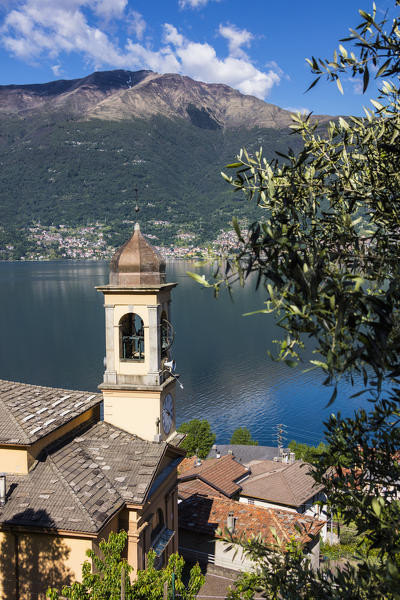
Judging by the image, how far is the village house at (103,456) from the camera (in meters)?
9.81

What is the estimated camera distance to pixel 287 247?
4.29m

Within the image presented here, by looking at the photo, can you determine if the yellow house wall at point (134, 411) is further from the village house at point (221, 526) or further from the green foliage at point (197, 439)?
the green foliage at point (197, 439)

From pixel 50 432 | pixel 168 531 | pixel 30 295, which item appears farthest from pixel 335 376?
pixel 30 295

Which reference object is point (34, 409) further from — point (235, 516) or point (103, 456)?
point (235, 516)

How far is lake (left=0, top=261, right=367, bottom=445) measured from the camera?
46.7 meters

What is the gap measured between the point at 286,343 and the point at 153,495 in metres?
9.27

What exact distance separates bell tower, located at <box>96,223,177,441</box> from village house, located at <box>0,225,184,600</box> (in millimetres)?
26

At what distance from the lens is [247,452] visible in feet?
118

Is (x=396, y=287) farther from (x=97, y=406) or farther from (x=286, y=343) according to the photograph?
(x=97, y=406)

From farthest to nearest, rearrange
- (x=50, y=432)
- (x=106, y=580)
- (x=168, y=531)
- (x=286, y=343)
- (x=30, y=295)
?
(x=30, y=295) → (x=168, y=531) → (x=50, y=432) → (x=106, y=580) → (x=286, y=343)

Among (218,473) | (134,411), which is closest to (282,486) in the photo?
(218,473)

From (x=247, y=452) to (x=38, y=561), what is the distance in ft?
89.8

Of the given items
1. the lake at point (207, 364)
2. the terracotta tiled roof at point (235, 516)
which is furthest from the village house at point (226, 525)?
the lake at point (207, 364)

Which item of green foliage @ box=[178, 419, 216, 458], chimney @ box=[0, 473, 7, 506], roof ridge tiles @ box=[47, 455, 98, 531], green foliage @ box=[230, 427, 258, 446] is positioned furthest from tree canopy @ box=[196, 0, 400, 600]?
green foliage @ box=[230, 427, 258, 446]
